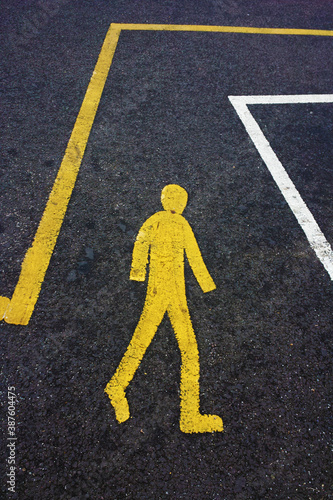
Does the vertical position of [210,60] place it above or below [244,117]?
above

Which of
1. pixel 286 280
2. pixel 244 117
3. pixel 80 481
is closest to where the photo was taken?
pixel 80 481

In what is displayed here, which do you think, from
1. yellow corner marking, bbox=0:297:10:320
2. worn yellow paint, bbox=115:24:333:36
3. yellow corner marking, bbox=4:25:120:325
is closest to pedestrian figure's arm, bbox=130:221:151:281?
yellow corner marking, bbox=4:25:120:325

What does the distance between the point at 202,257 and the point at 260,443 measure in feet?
4.53

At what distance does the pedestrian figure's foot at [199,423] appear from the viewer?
1.99m

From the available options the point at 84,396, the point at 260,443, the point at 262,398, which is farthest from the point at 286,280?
the point at 84,396

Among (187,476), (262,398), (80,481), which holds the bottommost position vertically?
(80,481)

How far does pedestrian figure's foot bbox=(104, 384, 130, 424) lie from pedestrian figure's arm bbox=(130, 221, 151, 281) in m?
0.83

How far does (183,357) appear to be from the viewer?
87.7 inches

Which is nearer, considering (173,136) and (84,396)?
(84,396)

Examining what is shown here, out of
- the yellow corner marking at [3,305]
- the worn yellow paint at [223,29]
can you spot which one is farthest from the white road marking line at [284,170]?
the yellow corner marking at [3,305]

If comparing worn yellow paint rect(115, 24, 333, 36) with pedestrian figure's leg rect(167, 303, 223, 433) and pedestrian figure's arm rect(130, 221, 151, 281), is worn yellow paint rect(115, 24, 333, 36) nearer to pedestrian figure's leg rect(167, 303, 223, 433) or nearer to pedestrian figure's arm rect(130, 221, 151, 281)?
pedestrian figure's arm rect(130, 221, 151, 281)

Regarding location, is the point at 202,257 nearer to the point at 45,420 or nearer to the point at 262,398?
the point at 262,398

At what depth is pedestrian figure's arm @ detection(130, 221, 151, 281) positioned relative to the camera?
2.59 m

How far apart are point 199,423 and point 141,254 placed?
51.9 inches
